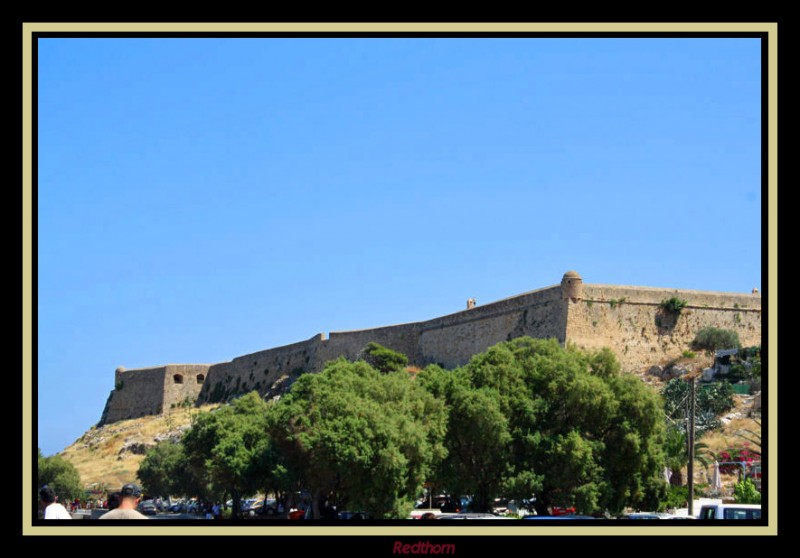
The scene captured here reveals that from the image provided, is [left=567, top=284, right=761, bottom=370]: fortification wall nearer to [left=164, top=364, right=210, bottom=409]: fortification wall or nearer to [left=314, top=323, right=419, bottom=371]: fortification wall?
[left=314, top=323, right=419, bottom=371]: fortification wall

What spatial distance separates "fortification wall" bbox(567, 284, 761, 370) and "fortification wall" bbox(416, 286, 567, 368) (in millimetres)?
1345

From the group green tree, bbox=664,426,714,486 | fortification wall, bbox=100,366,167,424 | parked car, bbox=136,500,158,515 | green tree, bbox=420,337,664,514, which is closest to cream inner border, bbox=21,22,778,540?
green tree, bbox=420,337,664,514

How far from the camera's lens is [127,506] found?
7.33m

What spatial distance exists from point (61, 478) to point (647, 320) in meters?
31.3

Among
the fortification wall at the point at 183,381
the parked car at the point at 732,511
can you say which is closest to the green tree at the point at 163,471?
the fortification wall at the point at 183,381

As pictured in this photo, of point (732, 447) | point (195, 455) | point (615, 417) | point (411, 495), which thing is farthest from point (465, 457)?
point (195, 455)

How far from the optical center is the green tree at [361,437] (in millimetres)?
28109

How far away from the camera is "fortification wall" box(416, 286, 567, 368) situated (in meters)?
50.4

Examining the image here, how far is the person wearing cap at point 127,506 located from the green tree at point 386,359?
52.7 m

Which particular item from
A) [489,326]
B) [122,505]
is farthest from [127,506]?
[489,326]

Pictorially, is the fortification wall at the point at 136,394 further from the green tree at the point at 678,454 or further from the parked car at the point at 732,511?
the parked car at the point at 732,511

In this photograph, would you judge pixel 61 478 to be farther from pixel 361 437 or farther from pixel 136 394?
pixel 136 394
